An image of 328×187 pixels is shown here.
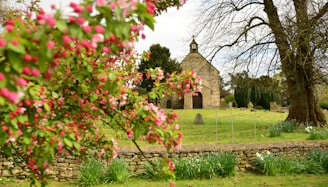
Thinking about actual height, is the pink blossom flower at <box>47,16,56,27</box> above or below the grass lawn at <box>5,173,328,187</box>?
above

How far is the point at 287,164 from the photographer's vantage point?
312 inches

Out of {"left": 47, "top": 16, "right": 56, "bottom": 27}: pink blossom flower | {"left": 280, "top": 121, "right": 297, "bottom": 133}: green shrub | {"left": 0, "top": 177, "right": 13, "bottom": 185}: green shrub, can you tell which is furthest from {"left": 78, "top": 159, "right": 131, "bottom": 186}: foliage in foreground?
{"left": 280, "top": 121, "right": 297, "bottom": 133}: green shrub

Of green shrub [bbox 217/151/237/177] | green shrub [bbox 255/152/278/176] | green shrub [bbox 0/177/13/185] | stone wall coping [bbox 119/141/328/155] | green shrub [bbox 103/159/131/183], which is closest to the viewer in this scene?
green shrub [bbox 0/177/13/185]

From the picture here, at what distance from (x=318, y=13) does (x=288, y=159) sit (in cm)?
782

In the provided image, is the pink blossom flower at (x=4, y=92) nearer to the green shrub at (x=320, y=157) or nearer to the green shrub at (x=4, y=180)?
the green shrub at (x=4, y=180)

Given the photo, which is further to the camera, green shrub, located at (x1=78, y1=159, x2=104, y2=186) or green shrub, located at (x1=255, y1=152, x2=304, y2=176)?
green shrub, located at (x1=255, y1=152, x2=304, y2=176)

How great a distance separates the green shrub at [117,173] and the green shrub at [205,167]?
110 cm

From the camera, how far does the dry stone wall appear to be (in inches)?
293

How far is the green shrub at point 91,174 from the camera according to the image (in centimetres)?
704

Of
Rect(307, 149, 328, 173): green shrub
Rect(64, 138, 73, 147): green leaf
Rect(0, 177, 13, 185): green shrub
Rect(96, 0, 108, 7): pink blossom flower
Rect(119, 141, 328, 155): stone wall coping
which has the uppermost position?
Rect(96, 0, 108, 7): pink blossom flower

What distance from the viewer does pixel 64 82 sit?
3.03 meters

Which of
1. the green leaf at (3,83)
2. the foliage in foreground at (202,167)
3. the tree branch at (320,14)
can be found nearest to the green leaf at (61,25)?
the green leaf at (3,83)

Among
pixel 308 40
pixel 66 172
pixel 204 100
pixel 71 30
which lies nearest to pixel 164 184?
pixel 66 172

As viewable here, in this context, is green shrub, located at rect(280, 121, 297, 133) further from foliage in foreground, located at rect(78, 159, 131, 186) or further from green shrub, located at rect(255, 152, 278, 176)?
foliage in foreground, located at rect(78, 159, 131, 186)
